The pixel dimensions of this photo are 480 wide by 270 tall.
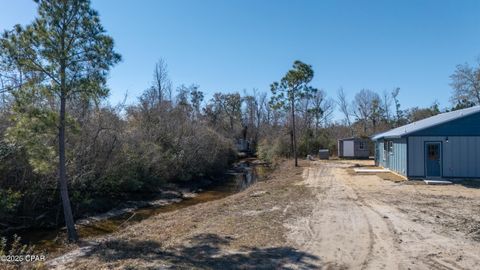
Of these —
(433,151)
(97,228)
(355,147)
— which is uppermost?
(355,147)

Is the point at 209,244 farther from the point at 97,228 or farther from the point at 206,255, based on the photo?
the point at 97,228

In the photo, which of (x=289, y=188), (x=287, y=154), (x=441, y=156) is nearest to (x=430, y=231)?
(x=289, y=188)

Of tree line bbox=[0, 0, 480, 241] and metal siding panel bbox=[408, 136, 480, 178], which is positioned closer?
tree line bbox=[0, 0, 480, 241]

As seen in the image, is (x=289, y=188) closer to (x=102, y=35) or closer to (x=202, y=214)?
(x=202, y=214)

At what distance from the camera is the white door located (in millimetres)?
35062

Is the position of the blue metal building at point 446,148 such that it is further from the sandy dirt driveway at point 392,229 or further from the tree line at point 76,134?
the tree line at point 76,134

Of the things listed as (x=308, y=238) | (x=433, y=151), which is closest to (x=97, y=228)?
(x=308, y=238)

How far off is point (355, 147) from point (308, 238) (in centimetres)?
2912

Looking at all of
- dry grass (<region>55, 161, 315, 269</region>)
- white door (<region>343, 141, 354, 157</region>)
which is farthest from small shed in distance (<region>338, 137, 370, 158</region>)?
dry grass (<region>55, 161, 315, 269</region>)

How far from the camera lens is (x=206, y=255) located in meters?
6.42

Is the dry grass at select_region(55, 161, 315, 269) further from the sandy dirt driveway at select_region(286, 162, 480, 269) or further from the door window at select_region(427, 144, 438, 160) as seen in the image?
the door window at select_region(427, 144, 438, 160)

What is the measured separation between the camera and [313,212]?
34.1ft

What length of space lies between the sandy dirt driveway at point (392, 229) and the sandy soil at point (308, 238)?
0.05 feet

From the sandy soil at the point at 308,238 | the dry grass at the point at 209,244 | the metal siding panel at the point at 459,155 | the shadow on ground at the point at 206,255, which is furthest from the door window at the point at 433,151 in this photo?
the shadow on ground at the point at 206,255
